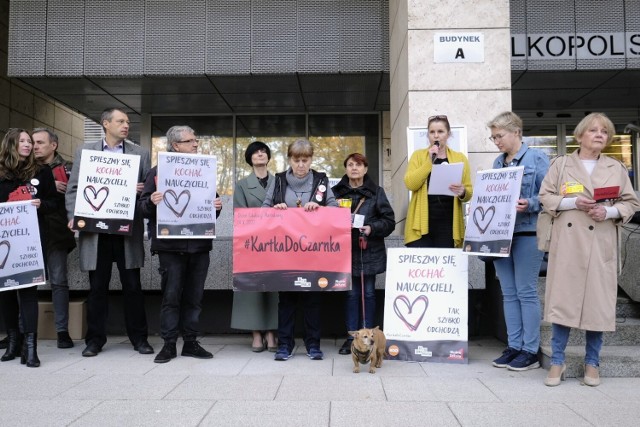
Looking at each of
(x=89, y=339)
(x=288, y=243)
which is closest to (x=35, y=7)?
(x=89, y=339)

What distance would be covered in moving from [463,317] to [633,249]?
2787 mm

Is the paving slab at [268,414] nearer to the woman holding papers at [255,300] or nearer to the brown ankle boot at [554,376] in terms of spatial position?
the brown ankle boot at [554,376]

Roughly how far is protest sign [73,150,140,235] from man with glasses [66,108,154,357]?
0.14 metres

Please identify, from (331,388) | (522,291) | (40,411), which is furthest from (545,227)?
(40,411)

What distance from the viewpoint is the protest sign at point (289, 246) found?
550 cm

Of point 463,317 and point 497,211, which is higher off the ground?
point 497,211

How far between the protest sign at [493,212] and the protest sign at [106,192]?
320 cm

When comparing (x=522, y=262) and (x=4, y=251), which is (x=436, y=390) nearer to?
(x=522, y=262)

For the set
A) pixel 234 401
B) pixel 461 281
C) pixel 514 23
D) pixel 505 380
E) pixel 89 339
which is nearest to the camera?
pixel 234 401

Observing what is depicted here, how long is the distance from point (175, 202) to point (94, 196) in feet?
2.61

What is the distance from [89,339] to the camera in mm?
5883

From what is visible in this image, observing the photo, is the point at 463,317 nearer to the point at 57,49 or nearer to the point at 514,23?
the point at 514,23

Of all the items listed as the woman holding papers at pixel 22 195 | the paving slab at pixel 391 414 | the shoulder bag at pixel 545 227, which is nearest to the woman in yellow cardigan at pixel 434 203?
the shoulder bag at pixel 545 227

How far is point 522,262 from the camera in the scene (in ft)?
16.6
